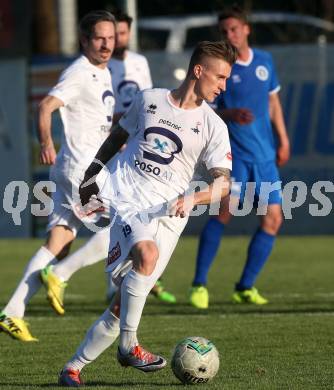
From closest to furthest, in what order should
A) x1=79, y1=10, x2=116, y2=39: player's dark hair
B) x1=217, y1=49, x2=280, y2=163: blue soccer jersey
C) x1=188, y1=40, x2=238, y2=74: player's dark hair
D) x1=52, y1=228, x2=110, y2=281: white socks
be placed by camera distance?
x1=188, y1=40, x2=238, y2=74: player's dark hair → x1=52, y1=228, x2=110, y2=281: white socks → x1=79, y1=10, x2=116, y2=39: player's dark hair → x1=217, y1=49, x2=280, y2=163: blue soccer jersey

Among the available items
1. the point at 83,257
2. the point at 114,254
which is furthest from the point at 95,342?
the point at 83,257

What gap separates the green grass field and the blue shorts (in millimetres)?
855

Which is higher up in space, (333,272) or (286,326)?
(286,326)

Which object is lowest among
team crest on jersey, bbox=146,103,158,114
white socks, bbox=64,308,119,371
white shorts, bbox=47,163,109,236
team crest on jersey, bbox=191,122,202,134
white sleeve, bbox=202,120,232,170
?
white shorts, bbox=47,163,109,236

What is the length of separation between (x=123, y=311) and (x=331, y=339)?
6.79ft

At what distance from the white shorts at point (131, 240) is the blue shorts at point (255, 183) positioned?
11.6 feet

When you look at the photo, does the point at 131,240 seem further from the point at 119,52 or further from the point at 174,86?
the point at 174,86

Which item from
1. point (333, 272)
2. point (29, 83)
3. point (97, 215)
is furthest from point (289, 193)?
point (97, 215)

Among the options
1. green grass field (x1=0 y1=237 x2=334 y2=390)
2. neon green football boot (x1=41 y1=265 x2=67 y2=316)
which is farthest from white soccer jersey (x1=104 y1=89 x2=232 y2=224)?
neon green football boot (x1=41 y1=265 x2=67 y2=316)

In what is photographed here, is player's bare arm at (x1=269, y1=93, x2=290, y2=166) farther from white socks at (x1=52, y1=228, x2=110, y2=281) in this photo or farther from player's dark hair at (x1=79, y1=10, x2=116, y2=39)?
player's dark hair at (x1=79, y1=10, x2=116, y2=39)

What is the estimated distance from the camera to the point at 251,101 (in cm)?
1009

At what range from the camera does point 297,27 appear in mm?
19203

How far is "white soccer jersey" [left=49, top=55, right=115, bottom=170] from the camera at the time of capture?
877cm

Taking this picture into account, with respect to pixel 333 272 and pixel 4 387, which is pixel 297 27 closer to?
pixel 333 272
